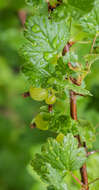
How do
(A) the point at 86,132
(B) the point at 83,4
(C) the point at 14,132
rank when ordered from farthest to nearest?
(C) the point at 14,132 → (A) the point at 86,132 → (B) the point at 83,4

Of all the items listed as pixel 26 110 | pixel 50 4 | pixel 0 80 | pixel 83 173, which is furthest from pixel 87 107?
pixel 50 4

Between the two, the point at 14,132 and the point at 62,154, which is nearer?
the point at 62,154

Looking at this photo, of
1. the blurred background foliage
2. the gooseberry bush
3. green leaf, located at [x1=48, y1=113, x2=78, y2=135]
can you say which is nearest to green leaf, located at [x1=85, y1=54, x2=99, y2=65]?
the gooseberry bush

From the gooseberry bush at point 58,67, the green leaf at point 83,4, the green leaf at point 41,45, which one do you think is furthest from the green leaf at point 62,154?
the green leaf at point 83,4

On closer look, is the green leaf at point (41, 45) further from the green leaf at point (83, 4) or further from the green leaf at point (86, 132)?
the green leaf at point (86, 132)

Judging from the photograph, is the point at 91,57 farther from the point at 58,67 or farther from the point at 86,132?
the point at 86,132

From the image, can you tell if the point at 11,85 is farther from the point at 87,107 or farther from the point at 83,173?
the point at 83,173

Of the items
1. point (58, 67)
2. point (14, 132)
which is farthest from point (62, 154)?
point (14, 132)
